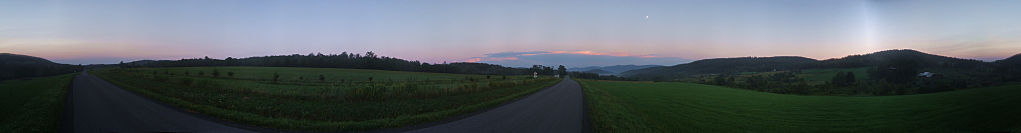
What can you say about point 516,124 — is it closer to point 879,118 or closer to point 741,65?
point 879,118

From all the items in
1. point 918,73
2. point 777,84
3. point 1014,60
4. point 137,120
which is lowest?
point 777,84

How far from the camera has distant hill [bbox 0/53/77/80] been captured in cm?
1102

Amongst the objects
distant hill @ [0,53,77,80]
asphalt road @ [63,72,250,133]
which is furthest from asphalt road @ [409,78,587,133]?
distant hill @ [0,53,77,80]

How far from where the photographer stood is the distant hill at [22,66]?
11.0 metres

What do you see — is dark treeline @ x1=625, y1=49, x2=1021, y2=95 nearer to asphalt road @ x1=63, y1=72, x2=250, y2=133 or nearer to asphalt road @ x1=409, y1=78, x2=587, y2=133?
asphalt road @ x1=409, y1=78, x2=587, y2=133

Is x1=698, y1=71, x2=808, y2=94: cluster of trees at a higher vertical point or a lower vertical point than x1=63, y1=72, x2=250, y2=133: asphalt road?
lower

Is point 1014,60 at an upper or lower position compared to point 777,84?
upper

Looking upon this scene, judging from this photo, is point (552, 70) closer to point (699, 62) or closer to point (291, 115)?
point (699, 62)

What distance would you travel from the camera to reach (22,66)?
12.3 m

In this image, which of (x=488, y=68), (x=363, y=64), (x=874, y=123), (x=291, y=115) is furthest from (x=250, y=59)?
(x=874, y=123)

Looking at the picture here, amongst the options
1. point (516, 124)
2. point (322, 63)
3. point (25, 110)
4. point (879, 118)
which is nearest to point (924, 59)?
point (879, 118)

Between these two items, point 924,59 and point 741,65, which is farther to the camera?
point 741,65

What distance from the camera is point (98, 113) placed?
26.3 feet

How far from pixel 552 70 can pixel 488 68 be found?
37623mm
